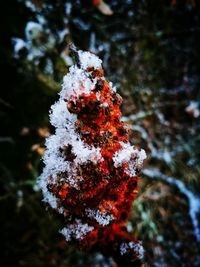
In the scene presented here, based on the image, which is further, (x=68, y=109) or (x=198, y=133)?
(x=198, y=133)

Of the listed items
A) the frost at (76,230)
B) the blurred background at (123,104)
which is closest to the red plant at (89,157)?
the frost at (76,230)

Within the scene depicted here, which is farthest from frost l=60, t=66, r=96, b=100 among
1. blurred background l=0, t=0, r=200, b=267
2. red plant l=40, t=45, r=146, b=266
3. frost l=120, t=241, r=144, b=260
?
blurred background l=0, t=0, r=200, b=267

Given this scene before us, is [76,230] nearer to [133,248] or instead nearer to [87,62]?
[133,248]

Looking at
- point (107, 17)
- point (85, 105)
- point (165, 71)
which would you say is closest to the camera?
point (85, 105)

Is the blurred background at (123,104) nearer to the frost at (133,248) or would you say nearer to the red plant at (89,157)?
the frost at (133,248)

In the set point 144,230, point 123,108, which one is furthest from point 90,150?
point 123,108

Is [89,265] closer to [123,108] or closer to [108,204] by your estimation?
[123,108]
